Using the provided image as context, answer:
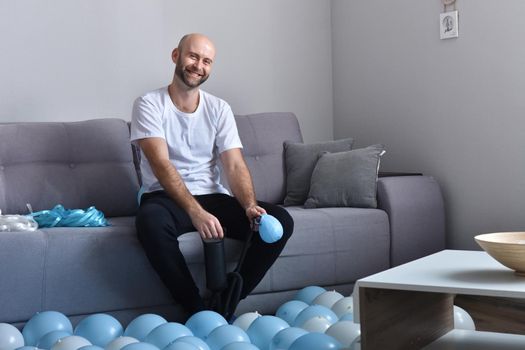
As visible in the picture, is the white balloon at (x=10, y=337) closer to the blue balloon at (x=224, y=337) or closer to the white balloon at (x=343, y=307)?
the blue balloon at (x=224, y=337)

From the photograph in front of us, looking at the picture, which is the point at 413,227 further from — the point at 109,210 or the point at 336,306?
the point at 109,210

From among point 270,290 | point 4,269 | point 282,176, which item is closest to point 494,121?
point 282,176

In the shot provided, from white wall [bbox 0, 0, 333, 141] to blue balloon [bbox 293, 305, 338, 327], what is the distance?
1.84 meters

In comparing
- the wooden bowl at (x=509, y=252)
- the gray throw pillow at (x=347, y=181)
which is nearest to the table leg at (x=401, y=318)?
the wooden bowl at (x=509, y=252)

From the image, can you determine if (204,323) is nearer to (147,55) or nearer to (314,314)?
(314,314)

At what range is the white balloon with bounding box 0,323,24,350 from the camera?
2.62 meters

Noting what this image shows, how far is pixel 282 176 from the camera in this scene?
4.32m

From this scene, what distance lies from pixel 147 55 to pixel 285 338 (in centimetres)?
231

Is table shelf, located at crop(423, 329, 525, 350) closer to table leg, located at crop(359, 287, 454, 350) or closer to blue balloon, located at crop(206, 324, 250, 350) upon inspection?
table leg, located at crop(359, 287, 454, 350)

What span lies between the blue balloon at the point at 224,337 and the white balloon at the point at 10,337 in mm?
609

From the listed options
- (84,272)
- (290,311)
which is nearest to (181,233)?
(84,272)

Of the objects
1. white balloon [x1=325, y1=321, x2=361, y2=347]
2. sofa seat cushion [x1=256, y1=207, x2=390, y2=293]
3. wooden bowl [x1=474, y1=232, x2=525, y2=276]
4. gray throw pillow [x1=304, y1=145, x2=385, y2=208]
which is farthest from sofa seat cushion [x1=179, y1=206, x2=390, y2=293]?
wooden bowl [x1=474, y1=232, x2=525, y2=276]

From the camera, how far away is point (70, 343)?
2.49 metres

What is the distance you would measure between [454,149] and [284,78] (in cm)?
116
